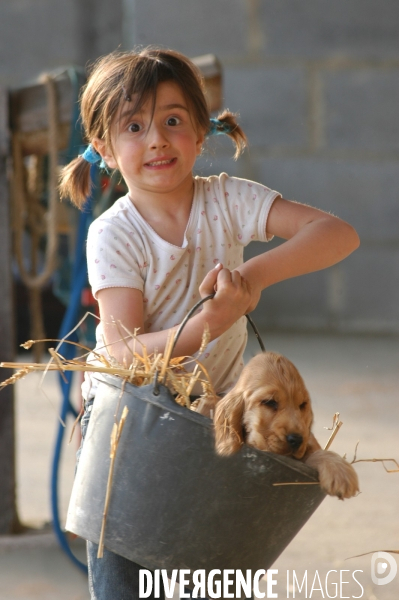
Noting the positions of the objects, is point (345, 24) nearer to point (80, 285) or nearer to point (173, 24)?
point (173, 24)

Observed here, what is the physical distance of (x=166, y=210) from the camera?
5.15ft

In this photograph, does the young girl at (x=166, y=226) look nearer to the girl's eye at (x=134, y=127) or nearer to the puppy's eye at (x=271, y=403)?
the girl's eye at (x=134, y=127)

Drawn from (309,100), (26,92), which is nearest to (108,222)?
(26,92)

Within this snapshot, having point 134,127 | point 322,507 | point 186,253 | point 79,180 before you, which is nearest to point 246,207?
point 186,253

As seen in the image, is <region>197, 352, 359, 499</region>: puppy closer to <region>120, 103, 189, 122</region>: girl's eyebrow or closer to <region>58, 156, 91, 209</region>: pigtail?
<region>120, 103, 189, 122</region>: girl's eyebrow

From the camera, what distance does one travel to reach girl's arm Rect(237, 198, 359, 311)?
139cm

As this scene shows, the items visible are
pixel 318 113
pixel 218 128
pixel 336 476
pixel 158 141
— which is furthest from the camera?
pixel 318 113

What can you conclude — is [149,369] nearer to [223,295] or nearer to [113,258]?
[223,295]

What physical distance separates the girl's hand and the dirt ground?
19.0 inches

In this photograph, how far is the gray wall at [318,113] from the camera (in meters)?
5.39

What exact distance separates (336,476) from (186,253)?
567mm

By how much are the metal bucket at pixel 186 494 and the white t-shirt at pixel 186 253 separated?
0.95 ft

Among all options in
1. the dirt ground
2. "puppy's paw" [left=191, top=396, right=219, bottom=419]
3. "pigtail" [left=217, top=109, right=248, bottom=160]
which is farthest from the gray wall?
"puppy's paw" [left=191, top=396, right=219, bottom=419]

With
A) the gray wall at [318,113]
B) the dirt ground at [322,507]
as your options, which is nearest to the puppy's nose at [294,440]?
the dirt ground at [322,507]
